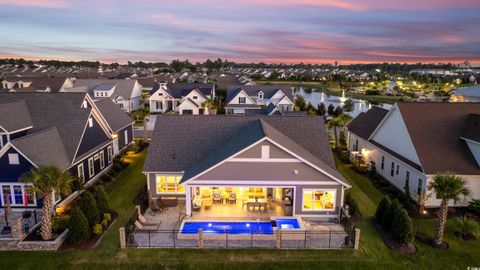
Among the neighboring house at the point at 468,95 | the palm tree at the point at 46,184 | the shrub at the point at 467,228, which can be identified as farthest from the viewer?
the neighboring house at the point at 468,95

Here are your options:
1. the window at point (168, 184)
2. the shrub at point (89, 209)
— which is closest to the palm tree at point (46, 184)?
the shrub at point (89, 209)

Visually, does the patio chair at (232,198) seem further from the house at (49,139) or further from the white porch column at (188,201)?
the house at (49,139)

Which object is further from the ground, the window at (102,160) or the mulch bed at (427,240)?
the window at (102,160)

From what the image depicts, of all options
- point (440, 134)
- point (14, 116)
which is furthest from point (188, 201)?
point (440, 134)

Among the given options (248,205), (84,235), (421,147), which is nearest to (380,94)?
(421,147)

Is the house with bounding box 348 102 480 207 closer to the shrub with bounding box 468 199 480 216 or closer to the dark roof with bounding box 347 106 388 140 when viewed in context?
the shrub with bounding box 468 199 480 216

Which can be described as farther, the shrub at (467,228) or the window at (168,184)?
the window at (168,184)

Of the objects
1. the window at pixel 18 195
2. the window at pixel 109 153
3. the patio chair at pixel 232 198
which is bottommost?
the patio chair at pixel 232 198

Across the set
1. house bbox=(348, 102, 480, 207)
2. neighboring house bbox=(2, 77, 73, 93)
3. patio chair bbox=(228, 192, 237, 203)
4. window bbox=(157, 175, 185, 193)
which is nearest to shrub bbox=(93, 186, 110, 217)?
window bbox=(157, 175, 185, 193)
